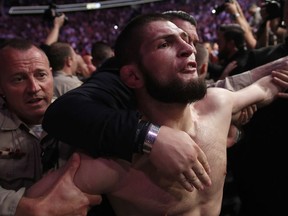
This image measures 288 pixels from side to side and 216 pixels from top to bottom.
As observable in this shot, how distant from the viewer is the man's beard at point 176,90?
112 cm

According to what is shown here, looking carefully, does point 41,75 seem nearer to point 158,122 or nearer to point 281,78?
point 158,122

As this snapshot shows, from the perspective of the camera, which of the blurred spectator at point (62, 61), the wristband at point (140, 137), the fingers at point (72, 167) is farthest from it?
the blurred spectator at point (62, 61)

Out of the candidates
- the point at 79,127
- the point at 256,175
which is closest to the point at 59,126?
the point at 79,127

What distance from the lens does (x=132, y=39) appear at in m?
1.22

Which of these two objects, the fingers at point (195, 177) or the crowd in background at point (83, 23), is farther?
the crowd in background at point (83, 23)

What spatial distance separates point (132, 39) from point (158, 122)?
0.97 ft

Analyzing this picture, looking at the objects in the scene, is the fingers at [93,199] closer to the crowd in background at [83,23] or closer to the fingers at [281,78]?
the fingers at [281,78]

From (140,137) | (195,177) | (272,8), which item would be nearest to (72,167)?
(140,137)

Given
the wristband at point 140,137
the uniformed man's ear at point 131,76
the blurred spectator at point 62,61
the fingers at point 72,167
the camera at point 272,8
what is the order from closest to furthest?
the wristband at point 140,137, the fingers at point 72,167, the uniformed man's ear at point 131,76, the camera at point 272,8, the blurred spectator at point 62,61

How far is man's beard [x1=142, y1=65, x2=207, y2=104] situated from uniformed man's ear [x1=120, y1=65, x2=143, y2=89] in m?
0.03

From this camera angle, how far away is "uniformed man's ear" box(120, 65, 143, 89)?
3.92ft

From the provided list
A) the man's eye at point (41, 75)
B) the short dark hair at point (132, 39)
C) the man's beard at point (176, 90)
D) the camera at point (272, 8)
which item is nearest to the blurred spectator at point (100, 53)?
the camera at point (272, 8)

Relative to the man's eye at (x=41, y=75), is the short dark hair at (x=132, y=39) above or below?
above

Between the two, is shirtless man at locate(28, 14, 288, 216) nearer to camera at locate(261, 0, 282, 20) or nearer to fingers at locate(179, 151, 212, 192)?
fingers at locate(179, 151, 212, 192)
